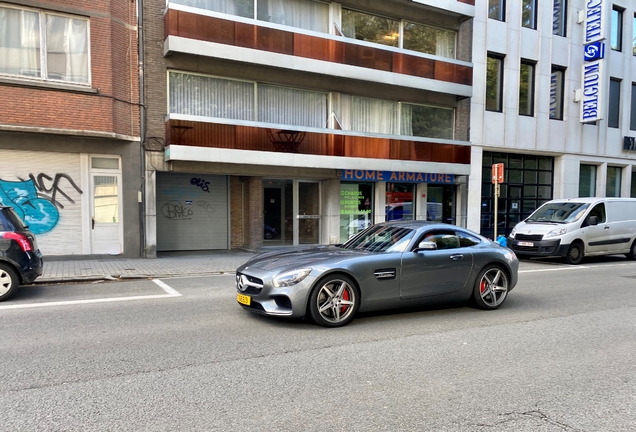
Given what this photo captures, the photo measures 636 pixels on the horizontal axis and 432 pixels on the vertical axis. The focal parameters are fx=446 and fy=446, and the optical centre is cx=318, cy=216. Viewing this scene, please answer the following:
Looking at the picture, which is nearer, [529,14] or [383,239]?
[383,239]

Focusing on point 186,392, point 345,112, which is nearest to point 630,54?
point 345,112

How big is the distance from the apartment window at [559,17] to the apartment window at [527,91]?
7.66 ft

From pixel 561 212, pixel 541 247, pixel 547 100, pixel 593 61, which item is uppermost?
pixel 593 61

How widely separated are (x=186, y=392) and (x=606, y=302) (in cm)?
737

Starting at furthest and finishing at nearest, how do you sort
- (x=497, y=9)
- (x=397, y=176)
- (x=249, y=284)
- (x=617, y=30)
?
1. (x=617, y=30)
2. (x=497, y=9)
3. (x=397, y=176)
4. (x=249, y=284)

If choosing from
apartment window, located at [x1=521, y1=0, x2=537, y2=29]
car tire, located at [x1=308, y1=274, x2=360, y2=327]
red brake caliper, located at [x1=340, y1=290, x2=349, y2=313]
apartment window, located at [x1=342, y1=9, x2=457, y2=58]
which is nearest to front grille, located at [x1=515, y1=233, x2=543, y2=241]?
apartment window, located at [x1=342, y1=9, x2=457, y2=58]

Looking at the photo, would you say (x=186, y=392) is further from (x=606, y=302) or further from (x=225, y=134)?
(x=225, y=134)

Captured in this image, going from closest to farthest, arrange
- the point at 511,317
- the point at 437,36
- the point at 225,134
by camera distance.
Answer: the point at 511,317, the point at 225,134, the point at 437,36

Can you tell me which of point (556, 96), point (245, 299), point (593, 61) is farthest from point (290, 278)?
point (593, 61)

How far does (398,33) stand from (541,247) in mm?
9781

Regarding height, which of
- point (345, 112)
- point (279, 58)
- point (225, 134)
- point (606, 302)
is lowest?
point (606, 302)

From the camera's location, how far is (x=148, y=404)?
358cm

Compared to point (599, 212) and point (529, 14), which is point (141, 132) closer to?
point (599, 212)

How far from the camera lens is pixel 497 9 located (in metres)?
19.6
